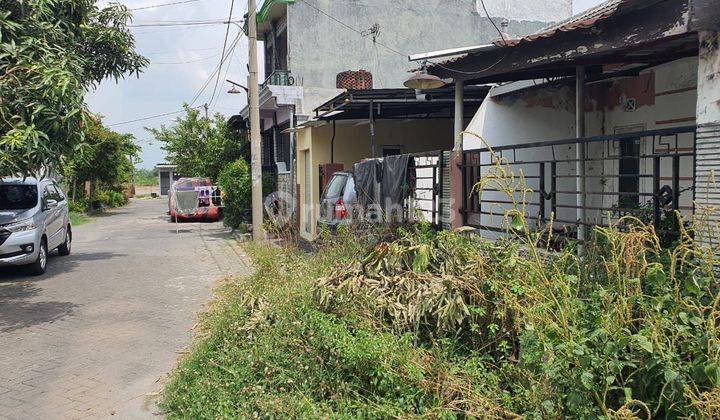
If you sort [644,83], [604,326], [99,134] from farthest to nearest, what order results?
[99,134] < [644,83] < [604,326]

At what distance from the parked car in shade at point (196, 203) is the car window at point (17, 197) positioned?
40.3 ft

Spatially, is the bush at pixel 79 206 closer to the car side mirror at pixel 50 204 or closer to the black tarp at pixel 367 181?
the car side mirror at pixel 50 204

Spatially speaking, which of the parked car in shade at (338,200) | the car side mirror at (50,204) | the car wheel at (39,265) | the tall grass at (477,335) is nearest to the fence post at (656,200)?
the tall grass at (477,335)

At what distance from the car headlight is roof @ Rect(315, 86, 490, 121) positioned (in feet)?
20.4

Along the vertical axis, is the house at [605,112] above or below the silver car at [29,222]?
above

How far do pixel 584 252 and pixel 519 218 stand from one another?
0.96 metres

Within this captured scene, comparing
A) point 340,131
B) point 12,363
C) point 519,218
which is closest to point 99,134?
point 340,131

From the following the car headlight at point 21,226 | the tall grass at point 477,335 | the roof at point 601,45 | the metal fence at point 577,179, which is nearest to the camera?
the tall grass at point 477,335

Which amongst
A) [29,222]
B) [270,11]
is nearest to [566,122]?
[29,222]

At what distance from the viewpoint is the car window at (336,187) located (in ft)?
35.7

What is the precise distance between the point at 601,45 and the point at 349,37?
558 inches

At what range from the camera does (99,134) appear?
2855cm

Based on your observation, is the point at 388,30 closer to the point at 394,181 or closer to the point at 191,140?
the point at 394,181

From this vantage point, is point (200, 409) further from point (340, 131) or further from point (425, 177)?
point (340, 131)
